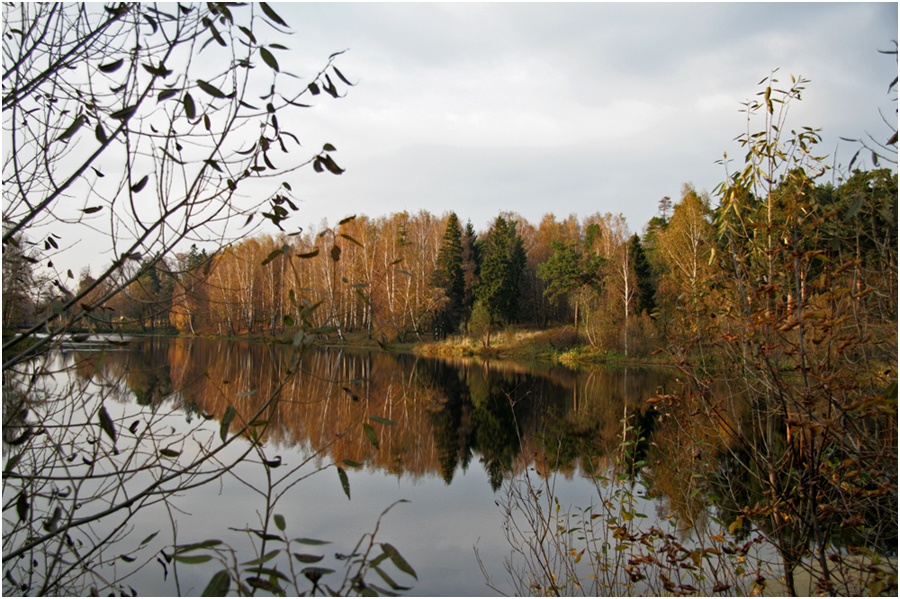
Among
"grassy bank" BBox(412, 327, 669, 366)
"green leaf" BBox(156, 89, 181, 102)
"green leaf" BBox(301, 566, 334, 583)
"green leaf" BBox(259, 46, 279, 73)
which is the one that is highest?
"green leaf" BBox(259, 46, 279, 73)

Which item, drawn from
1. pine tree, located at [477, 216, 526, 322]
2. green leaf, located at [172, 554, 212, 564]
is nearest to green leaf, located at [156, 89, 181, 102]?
green leaf, located at [172, 554, 212, 564]

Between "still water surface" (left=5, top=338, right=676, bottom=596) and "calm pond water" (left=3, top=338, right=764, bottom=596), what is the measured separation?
0.09ft

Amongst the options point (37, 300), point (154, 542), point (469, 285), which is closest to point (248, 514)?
point (154, 542)

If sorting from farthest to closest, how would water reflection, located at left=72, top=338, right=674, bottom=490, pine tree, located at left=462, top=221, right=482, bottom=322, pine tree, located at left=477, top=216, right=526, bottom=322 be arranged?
1. pine tree, located at left=462, top=221, right=482, bottom=322
2. pine tree, located at left=477, top=216, right=526, bottom=322
3. water reflection, located at left=72, top=338, right=674, bottom=490

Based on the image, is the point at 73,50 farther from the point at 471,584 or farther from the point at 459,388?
the point at 459,388

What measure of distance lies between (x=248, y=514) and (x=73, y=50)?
604 centimetres

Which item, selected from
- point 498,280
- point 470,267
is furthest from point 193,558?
point 470,267

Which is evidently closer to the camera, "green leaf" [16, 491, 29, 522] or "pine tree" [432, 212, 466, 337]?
"green leaf" [16, 491, 29, 522]

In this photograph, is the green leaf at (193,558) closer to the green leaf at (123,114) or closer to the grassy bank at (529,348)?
the green leaf at (123,114)

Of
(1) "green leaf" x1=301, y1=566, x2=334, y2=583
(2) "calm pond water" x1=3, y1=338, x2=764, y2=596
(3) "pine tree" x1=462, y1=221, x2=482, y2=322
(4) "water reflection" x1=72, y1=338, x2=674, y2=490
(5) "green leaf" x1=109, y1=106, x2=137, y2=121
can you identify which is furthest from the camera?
(3) "pine tree" x1=462, y1=221, x2=482, y2=322

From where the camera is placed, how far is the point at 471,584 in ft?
17.0

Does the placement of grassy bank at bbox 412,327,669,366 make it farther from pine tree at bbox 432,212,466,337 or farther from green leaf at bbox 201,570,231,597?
green leaf at bbox 201,570,231,597

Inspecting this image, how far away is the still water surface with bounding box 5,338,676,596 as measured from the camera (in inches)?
185

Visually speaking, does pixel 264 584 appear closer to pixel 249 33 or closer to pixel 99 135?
pixel 99 135
